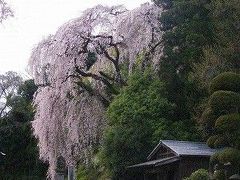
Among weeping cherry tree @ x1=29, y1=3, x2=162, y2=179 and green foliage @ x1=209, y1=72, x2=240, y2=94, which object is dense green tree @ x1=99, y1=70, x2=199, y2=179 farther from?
green foliage @ x1=209, y1=72, x2=240, y2=94

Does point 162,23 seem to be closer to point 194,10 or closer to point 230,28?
point 194,10

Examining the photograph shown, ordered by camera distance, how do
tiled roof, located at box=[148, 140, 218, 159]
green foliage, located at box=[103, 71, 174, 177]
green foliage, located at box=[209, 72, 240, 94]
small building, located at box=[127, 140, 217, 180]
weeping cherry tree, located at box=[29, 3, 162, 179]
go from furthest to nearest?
weeping cherry tree, located at box=[29, 3, 162, 179] < green foliage, located at box=[103, 71, 174, 177] < small building, located at box=[127, 140, 217, 180] < tiled roof, located at box=[148, 140, 218, 159] < green foliage, located at box=[209, 72, 240, 94]

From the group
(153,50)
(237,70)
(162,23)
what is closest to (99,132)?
(153,50)

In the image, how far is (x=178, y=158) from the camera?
48.6ft

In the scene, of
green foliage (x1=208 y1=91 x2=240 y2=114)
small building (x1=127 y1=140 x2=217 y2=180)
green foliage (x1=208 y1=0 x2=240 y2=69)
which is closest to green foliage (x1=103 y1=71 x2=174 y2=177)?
small building (x1=127 y1=140 x2=217 y2=180)

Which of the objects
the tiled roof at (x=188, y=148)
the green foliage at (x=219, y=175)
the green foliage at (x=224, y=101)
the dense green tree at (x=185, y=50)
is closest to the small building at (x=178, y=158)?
the tiled roof at (x=188, y=148)

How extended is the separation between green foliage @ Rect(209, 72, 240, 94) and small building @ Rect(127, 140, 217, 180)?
257cm

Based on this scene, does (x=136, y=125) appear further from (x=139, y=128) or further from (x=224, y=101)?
(x=224, y=101)

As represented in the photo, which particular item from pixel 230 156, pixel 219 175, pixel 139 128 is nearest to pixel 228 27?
pixel 139 128

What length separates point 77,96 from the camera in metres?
21.3

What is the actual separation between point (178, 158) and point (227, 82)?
324 cm

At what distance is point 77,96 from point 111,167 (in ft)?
13.9

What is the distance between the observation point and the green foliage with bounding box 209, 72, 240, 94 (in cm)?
1291

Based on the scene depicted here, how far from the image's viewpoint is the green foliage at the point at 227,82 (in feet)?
42.3
